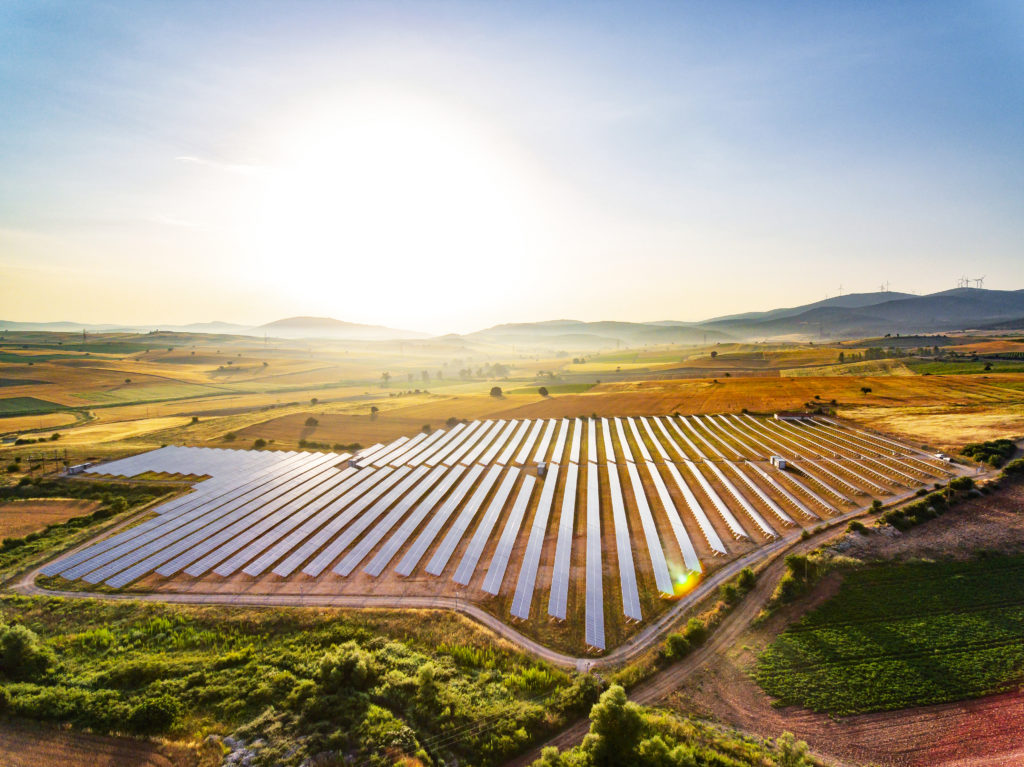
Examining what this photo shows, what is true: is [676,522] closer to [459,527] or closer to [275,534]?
[459,527]

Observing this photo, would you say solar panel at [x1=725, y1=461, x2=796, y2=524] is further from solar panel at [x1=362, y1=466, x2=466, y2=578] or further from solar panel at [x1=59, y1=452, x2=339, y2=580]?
solar panel at [x1=59, y1=452, x2=339, y2=580]

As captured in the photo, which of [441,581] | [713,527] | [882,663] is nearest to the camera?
[882,663]

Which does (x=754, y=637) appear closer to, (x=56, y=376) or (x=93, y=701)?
(x=93, y=701)

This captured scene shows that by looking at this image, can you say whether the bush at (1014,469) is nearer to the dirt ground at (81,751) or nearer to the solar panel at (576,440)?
the solar panel at (576,440)

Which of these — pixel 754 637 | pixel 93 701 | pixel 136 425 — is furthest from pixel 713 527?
pixel 136 425

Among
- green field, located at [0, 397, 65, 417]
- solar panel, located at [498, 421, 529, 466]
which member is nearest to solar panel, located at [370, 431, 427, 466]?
solar panel, located at [498, 421, 529, 466]

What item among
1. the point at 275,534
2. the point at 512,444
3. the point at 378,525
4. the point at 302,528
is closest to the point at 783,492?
the point at 512,444
